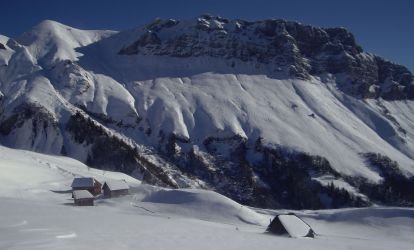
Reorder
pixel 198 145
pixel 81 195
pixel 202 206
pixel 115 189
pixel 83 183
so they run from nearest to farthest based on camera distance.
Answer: pixel 81 195
pixel 202 206
pixel 115 189
pixel 83 183
pixel 198 145

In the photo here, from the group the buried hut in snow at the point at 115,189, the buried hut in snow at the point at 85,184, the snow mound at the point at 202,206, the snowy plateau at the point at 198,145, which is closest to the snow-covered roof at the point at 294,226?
the snow mound at the point at 202,206

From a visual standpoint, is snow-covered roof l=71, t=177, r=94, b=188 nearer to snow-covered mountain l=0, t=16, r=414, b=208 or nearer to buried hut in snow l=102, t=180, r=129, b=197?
buried hut in snow l=102, t=180, r=129, b=197

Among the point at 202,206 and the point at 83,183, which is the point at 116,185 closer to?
the point at 83,183

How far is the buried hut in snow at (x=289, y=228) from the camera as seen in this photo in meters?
51.2

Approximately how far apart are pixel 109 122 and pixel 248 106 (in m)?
49.8

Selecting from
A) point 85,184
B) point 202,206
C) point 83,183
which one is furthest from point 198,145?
point 202,206

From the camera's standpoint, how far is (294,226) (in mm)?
53031

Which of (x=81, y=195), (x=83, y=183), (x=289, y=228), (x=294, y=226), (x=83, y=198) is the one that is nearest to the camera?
(x=289, y=228)

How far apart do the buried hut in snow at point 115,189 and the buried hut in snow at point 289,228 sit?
96.9 feet

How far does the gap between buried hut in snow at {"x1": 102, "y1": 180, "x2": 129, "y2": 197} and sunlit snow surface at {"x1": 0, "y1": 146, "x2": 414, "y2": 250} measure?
142cm

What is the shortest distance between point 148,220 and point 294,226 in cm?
1922

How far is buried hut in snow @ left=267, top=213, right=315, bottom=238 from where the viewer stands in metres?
51.2

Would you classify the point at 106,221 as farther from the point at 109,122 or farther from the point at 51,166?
the point at 109,122

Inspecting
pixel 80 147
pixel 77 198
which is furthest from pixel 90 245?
pixel 80 147
